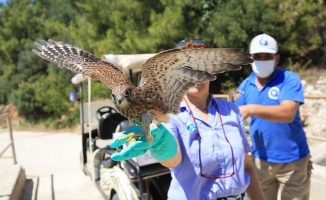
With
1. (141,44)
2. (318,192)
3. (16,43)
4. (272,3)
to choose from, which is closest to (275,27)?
(272,3)

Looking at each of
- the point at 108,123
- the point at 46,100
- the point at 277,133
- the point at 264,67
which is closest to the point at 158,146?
the point at 277,133

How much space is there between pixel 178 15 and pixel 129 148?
9.48m

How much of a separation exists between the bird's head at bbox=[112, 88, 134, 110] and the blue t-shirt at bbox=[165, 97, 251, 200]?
0.31m

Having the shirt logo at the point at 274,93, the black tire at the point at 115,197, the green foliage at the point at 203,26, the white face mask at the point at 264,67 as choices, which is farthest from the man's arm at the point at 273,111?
the green foliage at the point at 203,26

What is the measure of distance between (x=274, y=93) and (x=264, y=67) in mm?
261

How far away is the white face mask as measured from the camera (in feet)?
8.63

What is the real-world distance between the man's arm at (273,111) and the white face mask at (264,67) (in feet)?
1.20

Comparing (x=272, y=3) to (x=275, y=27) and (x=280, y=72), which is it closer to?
(x=275, y=27)

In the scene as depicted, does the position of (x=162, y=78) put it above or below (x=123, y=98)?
above

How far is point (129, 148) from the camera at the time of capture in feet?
5.05

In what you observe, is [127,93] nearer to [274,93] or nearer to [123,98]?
Result: [123,98]

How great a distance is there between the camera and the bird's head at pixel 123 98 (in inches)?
60.9

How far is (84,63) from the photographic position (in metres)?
1.92

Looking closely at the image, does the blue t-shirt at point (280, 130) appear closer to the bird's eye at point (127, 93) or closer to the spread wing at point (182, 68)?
the spread wing at point (182, 68)
